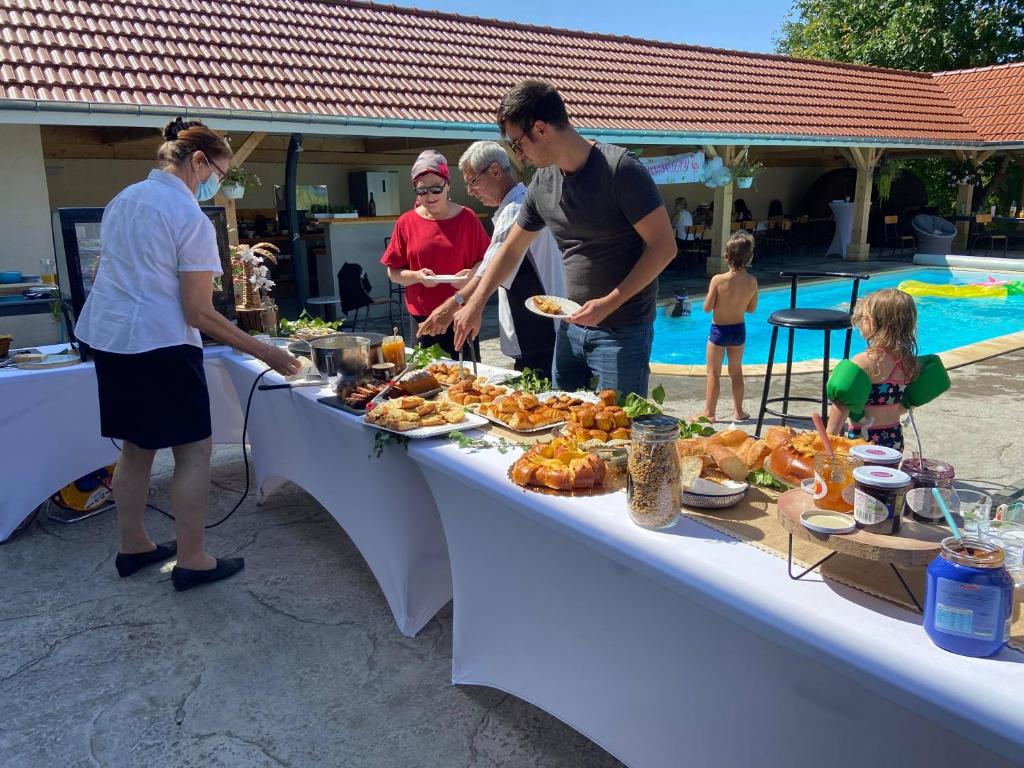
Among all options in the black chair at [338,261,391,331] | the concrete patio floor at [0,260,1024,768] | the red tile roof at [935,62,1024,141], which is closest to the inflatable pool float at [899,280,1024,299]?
the red tile roof at [935,62,1024,141]

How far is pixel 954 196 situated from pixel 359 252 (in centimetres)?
2049

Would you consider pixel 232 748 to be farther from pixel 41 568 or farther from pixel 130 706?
pixel 41 568

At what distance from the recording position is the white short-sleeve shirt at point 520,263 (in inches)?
126

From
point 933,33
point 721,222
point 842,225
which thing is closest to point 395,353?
point 721,222

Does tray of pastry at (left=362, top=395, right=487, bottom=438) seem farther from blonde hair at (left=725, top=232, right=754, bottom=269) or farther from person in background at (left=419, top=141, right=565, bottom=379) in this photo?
blonde hair at (left=725, top=232, right=754, bottom=269)

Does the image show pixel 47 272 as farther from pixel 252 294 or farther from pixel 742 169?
pixel 742 169

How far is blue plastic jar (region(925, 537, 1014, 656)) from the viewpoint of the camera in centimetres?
103

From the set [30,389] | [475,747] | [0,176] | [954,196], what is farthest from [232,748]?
[954,196]

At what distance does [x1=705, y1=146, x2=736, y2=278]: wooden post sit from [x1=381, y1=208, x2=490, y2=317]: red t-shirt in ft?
34.9

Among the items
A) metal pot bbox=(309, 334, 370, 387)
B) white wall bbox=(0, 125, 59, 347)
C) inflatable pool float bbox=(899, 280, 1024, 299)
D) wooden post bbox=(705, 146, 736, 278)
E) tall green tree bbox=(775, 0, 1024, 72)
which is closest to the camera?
metal pot bbox=(309, 334, 370, 387)

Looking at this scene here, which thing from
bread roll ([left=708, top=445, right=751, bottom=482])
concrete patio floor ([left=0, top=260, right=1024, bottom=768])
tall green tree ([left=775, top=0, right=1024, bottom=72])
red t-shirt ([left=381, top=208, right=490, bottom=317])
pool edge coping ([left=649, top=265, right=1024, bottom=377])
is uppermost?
tall green tree ([left=775, top=0, right=1024, bottom=72])

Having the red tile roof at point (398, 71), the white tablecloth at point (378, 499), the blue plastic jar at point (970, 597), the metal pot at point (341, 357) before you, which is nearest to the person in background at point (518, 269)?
the metal pot at point (341, 357)

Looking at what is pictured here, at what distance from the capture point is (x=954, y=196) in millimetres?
23219

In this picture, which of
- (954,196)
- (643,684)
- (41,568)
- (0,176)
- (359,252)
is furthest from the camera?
(954,196)
